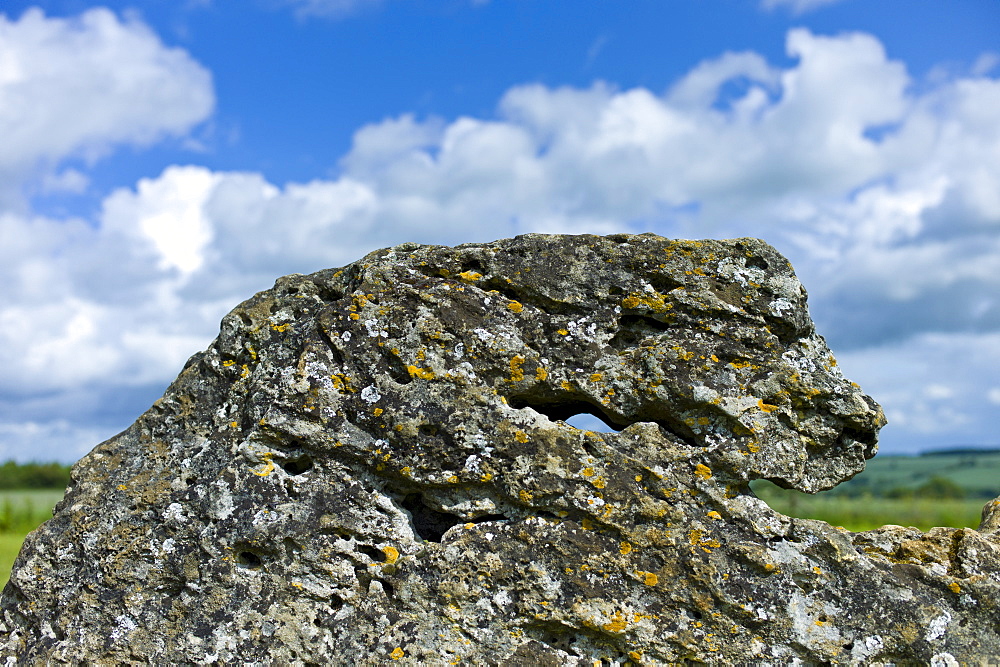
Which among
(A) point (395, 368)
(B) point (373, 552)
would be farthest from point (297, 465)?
(A) point (395, 368)

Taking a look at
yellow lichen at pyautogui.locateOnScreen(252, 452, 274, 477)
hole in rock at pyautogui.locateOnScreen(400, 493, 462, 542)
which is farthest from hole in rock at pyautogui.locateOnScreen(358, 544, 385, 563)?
yellow lichen at pyautogui.locateOnScreen(252, 452, 274, 477)

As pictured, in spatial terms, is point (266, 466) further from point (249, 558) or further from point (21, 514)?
point (21, 514)

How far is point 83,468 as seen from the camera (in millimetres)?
5293

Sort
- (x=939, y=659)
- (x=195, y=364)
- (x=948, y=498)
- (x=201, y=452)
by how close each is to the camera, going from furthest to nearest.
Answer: (x=948, y=498)
(x=195, y=364)
(x=201, y=452)
(x=939, y=659)

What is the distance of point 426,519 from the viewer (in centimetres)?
497

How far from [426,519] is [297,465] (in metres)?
0.90

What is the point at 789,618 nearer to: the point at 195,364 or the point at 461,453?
the point at 461,453

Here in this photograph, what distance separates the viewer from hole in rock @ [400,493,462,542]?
493cm

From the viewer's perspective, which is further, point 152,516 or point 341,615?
point 152,516

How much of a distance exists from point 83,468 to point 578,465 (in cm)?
340

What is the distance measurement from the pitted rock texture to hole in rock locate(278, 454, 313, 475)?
0.05ft

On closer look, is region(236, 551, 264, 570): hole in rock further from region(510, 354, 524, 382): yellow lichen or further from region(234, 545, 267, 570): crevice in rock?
region(510, 354, 524, 382): yellow lichen

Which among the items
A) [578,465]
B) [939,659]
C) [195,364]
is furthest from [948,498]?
[195,364]

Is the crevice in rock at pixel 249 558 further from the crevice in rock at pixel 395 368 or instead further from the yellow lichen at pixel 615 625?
the yellow lichen at pixel 615 625
